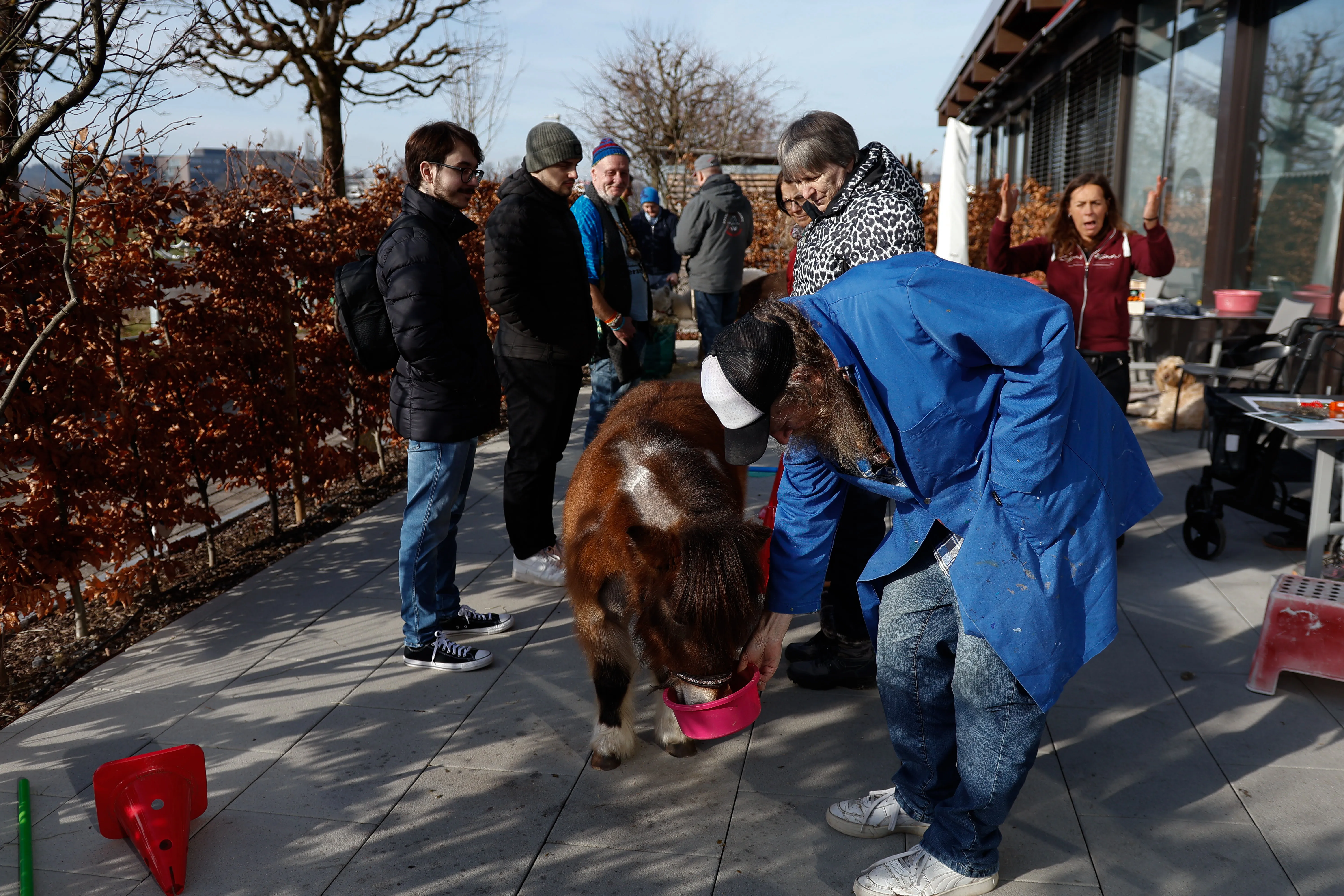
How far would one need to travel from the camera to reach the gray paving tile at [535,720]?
3279mm

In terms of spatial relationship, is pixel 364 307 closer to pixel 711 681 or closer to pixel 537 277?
pixel 537 277

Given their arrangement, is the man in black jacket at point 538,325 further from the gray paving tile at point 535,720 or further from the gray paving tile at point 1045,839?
the gray paving tile at point 1045,839

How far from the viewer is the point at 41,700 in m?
3.79

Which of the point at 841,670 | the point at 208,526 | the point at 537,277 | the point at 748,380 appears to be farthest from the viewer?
the point at 208,526

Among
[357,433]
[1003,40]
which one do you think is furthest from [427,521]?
[1003,40]

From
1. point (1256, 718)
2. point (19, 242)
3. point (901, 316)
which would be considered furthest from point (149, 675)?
point (1256, 718)

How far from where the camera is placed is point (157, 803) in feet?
8.84

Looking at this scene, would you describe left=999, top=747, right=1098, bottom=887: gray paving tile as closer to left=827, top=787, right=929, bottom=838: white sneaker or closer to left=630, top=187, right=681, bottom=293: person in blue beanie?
left=827, top=787, right=929, bottom=838: white sneaker

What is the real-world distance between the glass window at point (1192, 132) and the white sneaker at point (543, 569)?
880cm

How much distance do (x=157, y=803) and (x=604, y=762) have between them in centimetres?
143

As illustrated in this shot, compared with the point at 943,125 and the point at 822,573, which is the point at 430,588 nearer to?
the point at 822,573

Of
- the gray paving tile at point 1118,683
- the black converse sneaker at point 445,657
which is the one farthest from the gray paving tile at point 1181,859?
the black converse sneaker at point 445,657

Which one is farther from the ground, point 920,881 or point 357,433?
point 357,433

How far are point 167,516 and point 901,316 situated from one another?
412 cm
